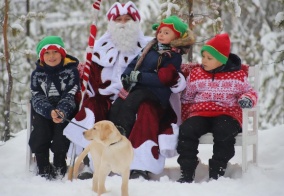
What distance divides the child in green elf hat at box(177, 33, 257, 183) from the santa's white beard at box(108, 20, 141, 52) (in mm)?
744

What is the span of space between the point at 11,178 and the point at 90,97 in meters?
1.20

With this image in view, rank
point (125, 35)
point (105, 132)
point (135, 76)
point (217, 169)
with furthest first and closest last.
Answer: point (125, 35) → point (135, 76) → point (217, 169) → point (105, 132)

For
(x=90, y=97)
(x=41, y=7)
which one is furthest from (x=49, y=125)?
(x=41, y=7)

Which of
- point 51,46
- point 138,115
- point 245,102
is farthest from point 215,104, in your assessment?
point 51,46

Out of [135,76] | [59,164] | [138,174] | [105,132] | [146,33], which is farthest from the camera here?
[146,33]

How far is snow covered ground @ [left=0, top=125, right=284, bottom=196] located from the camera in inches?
145

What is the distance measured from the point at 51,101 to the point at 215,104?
164cm

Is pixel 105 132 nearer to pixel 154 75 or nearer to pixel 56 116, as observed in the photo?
pixel 56 116

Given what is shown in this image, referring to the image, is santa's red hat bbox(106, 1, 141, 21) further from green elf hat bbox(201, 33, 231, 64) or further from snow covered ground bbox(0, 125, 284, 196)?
snow covered ground bbox(0, 125, 284, 196)

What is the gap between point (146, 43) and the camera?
523 centimetres

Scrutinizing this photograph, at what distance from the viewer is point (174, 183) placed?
397 centimetres

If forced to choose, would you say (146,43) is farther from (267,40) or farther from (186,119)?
(267,40)

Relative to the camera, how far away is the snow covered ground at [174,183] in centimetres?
368

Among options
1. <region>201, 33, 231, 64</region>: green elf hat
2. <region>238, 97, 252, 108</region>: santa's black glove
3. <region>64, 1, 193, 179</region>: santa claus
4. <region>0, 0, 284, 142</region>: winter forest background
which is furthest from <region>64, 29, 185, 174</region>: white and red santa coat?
<region>0, 0, 284, 142</region>: winter forest background
